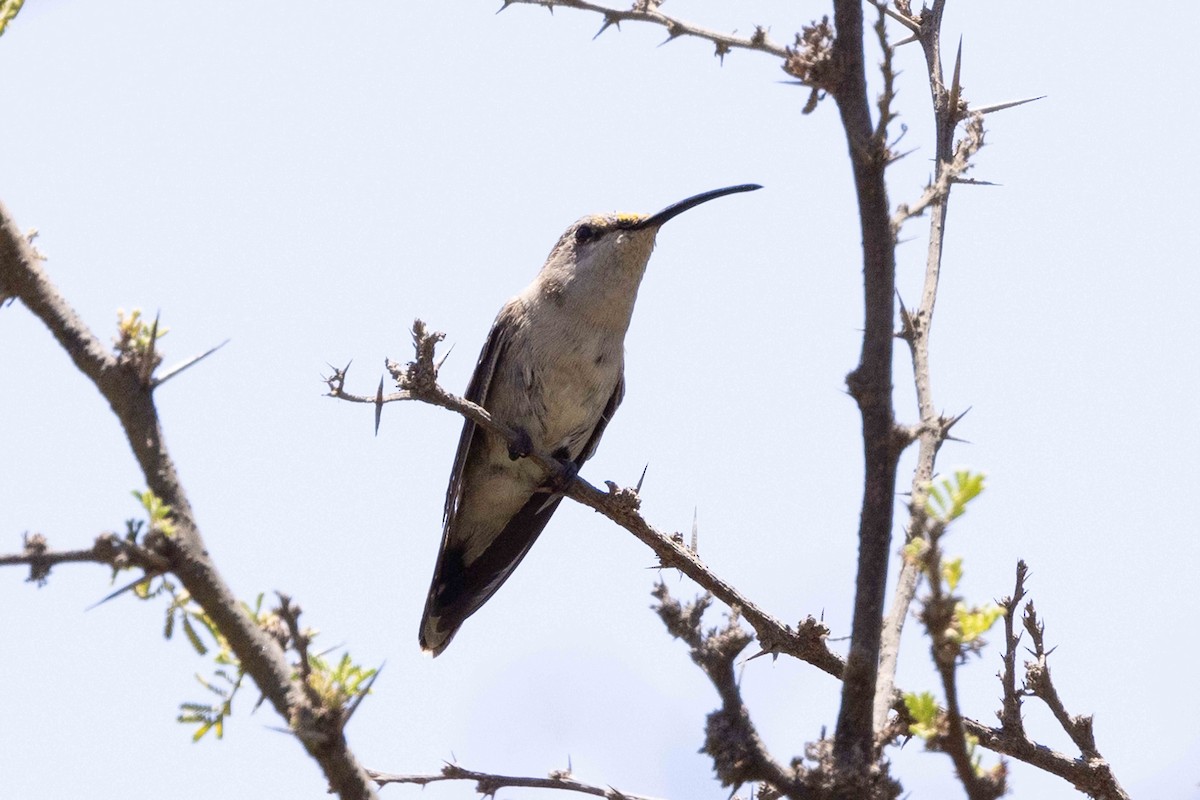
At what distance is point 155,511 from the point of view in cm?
251

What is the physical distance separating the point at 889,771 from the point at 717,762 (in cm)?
40

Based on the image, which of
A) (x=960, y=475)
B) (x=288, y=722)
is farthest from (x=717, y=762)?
(x=960, y=475)

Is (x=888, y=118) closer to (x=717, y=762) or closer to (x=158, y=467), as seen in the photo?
(x=717, y=762)

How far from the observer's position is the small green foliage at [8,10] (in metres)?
2.83

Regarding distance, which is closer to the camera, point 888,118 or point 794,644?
point 888,118

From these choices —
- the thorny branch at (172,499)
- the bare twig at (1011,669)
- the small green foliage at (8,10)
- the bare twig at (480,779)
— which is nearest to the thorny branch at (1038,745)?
the bare twig at (1011,669)

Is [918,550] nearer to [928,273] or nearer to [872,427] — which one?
[872,427]

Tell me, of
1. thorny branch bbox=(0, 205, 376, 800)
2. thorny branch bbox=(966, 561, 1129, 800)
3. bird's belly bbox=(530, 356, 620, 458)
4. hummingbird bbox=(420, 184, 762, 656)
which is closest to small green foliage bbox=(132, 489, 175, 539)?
thorny branch bbox=(0, 205, 376, 800)

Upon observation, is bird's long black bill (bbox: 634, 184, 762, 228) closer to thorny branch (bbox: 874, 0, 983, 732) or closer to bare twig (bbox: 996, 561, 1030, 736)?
thorny branch (bbox: 874, 0, 983, 732)

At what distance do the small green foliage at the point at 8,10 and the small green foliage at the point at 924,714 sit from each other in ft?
7.97

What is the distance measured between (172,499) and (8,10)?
4.00 feet

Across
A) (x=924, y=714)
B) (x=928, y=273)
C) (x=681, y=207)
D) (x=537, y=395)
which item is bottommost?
(x=924, y=714)

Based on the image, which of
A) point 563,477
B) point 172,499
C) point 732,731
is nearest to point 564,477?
point 563,477

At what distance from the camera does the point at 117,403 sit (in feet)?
8.66
